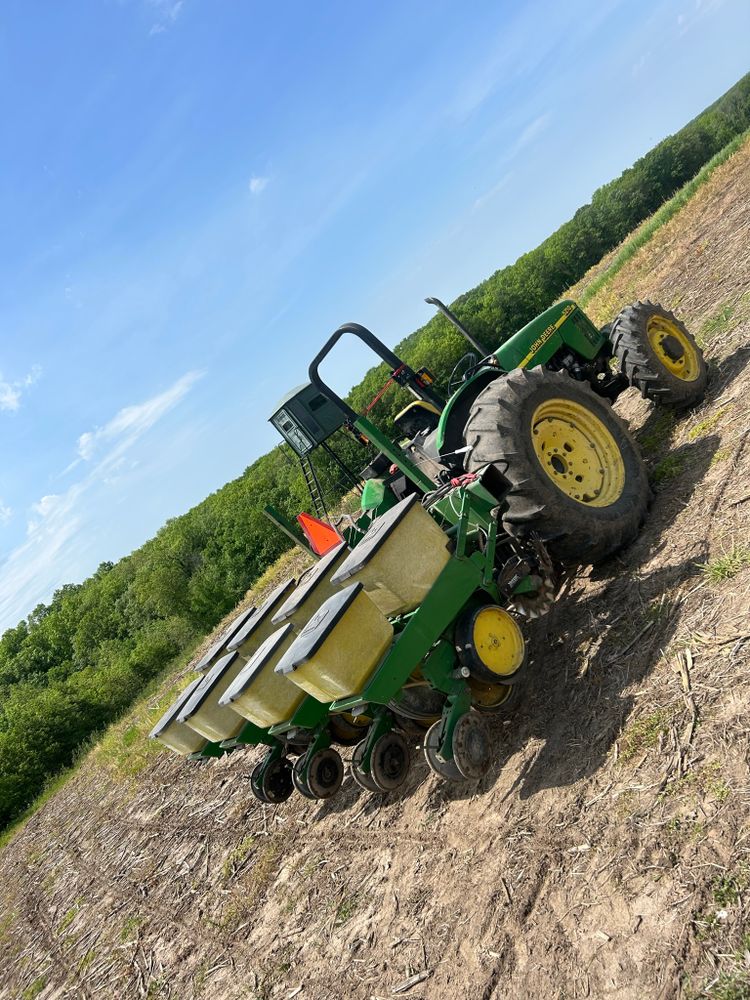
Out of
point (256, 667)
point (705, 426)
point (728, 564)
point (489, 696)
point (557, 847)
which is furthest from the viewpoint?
point (705, 426)

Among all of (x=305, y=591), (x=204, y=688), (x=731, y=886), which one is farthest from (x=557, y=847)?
(x=204, y=688)

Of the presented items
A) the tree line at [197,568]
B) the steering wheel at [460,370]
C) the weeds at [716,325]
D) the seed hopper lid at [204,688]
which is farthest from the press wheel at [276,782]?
the tree line at [197,568]

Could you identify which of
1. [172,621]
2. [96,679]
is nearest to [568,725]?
[96,679]

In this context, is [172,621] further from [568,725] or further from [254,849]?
[568,725]

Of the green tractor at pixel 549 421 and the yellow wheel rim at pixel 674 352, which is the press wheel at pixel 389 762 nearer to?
the green tractor at pixel 549 421

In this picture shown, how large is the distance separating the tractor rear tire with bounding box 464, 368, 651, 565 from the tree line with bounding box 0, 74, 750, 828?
1207 cm

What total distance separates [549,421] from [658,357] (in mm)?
1554

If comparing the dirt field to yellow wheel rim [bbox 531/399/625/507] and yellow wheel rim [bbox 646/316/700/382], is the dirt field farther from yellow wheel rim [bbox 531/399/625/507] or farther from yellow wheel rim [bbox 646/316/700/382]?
yellow wheel rim [bbox 531/399/625/507]

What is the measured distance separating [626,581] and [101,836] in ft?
26.5

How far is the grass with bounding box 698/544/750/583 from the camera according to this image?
3648mm

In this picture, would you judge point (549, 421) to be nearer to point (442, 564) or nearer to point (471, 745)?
point (442, 564)

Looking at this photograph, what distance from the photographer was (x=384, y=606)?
3.81 m

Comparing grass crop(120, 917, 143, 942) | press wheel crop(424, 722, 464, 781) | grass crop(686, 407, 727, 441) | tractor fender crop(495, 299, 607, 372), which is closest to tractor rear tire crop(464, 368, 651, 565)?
grass crop(686, 407, 727, 441)

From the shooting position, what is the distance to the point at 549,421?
501cm
